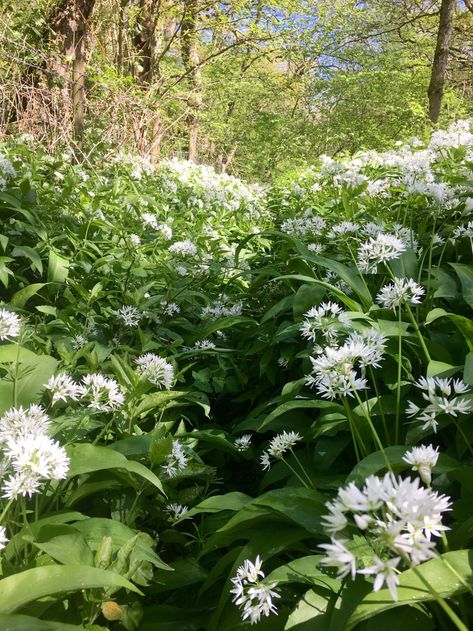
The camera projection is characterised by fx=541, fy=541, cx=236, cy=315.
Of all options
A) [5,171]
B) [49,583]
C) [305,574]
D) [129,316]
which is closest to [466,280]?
[305,574]

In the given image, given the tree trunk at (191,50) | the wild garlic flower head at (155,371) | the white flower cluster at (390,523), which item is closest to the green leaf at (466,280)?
the wild garlic flower head at (155,371)

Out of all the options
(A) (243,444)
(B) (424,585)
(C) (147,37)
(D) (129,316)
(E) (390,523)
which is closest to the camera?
(E) (390,523)

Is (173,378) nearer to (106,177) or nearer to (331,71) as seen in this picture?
(106,177)

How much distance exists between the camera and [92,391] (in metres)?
1.43

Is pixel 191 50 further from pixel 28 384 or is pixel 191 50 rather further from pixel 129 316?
pixel 28 384

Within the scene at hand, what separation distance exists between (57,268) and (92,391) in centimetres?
123

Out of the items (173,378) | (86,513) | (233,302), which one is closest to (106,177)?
(233,302)

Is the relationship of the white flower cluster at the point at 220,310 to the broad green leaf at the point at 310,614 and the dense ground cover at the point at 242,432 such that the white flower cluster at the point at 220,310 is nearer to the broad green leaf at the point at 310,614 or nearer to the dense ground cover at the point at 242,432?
the dense ground cover at the point at 242,432

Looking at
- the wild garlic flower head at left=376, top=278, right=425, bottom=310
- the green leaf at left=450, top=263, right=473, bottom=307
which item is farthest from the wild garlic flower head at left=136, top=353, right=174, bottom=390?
the green leaf at left=450, top=263, right=473, bottom=307

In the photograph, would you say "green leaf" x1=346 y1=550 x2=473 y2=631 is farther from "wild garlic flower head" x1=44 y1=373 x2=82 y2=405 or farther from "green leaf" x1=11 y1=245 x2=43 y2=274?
"green leaf" x1=11 y1=245 x2=43 y2=274

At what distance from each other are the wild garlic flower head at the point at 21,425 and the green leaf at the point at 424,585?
667 mm

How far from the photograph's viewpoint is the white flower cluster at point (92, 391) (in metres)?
1.31

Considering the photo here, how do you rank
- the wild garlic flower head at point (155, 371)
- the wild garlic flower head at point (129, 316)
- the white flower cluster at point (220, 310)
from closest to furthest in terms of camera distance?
the wild garlic flower head at point (155, 371)
the wild garlic flower head at point (129, 316)
the white flower cluster at point (220, 310)

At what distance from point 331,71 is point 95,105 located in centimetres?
1403
